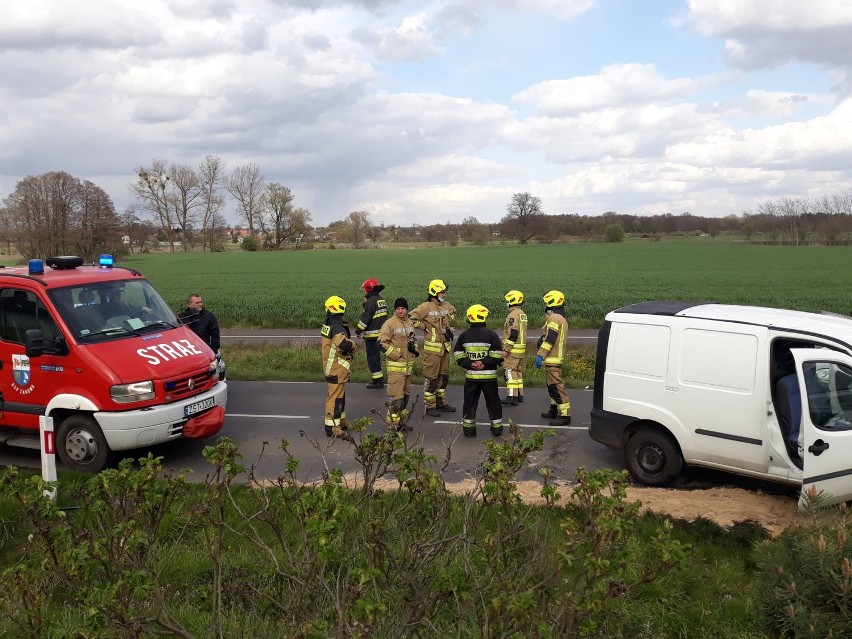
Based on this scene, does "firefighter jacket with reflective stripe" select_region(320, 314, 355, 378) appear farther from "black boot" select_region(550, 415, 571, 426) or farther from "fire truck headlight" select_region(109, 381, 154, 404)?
"black boot" select_region(550, 415, 571, 426)

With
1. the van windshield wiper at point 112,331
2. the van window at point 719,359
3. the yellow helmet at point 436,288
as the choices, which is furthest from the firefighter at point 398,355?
the van window at point 719,359

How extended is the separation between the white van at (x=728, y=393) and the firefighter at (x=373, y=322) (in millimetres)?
4975

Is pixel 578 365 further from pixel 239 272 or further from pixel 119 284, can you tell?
pixel 239 272

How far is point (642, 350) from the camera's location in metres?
7.44

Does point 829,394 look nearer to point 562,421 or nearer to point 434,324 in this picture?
point 562,421

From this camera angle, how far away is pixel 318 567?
3.40m

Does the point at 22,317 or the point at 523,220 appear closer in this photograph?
the point at 22,317

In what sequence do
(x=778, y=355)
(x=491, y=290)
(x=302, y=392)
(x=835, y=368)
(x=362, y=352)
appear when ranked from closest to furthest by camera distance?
1. (x=835, y=368)
2. (x=778, y=355)
3. (x=302, y=392)
4. (x=362, y=352)
5. (x=491, y=290)

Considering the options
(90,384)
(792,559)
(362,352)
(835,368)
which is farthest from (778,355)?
(362,352)

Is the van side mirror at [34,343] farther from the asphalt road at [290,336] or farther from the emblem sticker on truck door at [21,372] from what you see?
the asphalt road at [290,336]

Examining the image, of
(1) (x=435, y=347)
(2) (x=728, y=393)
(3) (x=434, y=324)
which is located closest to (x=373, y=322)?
(3) (x=434, y=324)

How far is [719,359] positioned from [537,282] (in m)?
31.7

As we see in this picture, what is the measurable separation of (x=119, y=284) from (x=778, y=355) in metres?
7.87

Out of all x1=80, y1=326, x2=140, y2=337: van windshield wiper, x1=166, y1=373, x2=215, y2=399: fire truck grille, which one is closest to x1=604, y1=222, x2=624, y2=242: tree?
x1=166, y1=373, x2=215, y2=399: fire truck grille
